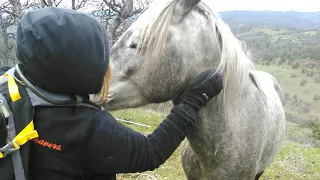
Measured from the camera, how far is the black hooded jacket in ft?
4.74

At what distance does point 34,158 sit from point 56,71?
0.42 m

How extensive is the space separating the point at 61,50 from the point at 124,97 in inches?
30.9

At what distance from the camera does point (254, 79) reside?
9.27ft

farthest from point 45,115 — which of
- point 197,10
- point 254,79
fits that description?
point 254,79

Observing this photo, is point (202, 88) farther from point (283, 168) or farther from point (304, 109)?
point (304, 109)

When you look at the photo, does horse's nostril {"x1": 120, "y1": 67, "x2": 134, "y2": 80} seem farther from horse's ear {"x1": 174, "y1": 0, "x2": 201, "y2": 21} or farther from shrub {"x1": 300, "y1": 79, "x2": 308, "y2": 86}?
shrub {"x1": 300, "y1": 79, "x2": 308, "y2": 86}

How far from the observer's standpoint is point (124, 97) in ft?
7.13

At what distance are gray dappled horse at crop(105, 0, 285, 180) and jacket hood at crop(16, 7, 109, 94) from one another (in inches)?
20.6

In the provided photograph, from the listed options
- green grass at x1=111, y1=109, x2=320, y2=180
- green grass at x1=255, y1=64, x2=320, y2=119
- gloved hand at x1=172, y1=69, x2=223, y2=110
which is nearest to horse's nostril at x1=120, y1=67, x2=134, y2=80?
gloved hand at x1=172, y1=69, x2=223, y2=110

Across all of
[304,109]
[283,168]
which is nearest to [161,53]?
[283,168]

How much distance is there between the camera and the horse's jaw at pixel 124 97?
84.3 inches

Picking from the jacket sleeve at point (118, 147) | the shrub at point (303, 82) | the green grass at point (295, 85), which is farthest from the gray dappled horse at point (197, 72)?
the shrub at point (303, 82)

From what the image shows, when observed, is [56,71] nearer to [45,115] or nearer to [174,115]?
[45,115]

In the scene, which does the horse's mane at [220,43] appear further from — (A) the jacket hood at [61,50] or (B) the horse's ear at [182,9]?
(A) the jacket hood at [61,50]
